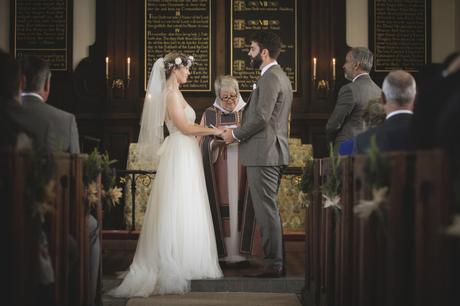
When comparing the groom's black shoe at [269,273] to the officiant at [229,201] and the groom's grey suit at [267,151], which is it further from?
the officiant at [229,201]

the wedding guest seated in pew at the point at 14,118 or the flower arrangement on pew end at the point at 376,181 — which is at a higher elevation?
the wedding guest seated in pew at the point at 14,118

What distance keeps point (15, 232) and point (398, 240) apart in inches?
59.9

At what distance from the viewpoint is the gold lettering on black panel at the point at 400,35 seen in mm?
10031

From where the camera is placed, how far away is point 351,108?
240 inches

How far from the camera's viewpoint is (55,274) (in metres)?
3.76

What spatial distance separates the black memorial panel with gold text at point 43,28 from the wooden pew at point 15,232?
6.99 m

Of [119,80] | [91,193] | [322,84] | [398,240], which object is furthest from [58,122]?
[322,84]

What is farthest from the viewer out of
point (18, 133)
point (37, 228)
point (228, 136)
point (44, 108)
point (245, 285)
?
point (228, 136)

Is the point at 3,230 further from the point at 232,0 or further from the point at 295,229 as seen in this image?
the point at 232,0

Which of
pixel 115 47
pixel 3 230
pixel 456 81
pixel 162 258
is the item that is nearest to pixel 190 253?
pixel 162 258

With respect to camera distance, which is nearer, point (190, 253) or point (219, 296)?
point (219, 296)

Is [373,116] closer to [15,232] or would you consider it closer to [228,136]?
[228,136]

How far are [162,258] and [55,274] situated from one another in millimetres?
2280

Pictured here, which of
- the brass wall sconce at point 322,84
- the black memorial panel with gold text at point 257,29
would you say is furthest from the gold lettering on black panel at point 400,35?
the black memorial panel with gold text at point 257,29
